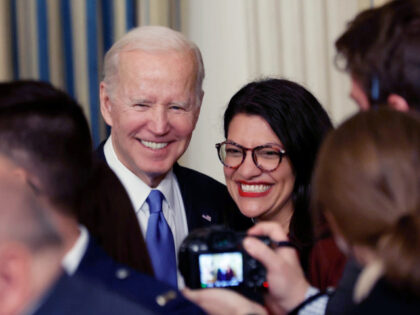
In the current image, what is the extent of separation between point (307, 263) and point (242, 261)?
19.1 inches

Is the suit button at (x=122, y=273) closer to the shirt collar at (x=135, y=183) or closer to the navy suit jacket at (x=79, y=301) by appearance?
the navy suit jacket at (x=79, y=301)

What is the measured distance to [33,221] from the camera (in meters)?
0.78

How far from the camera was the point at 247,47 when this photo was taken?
8.62ft

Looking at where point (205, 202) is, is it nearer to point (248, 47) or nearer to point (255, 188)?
point (255, 188)

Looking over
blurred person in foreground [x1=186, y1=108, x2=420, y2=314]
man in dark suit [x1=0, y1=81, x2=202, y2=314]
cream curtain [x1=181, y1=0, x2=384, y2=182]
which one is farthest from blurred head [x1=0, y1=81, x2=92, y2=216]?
cream curtain [x1=181, y1=0, x2=384, y2=182]

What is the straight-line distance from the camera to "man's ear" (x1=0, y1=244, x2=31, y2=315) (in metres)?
0.76

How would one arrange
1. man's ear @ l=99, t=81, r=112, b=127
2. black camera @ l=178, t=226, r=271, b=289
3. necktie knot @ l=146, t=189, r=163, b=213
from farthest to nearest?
man's ear @ l=99, t=81, r=112, b=127 → necktie knot @ l=146, t=189, r=163, b=213 → black camera @ l=178, t=226, r=271, b=289

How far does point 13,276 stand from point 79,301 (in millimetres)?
104

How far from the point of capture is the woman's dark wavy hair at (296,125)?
5.78 feet

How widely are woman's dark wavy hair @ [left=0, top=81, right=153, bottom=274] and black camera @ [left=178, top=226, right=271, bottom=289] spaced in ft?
0.36

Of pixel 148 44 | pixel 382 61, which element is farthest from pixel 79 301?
pixel 148 44

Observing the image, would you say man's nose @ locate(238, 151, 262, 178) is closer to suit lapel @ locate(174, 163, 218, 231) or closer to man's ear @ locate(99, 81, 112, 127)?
suit lapel @ locate(174, 163, 218, 231)

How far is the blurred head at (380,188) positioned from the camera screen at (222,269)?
0.34 meters

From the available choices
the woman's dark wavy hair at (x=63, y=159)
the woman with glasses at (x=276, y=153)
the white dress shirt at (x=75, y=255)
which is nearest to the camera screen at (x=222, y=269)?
the woman's dark wavy hair at (x=63, y=159)
